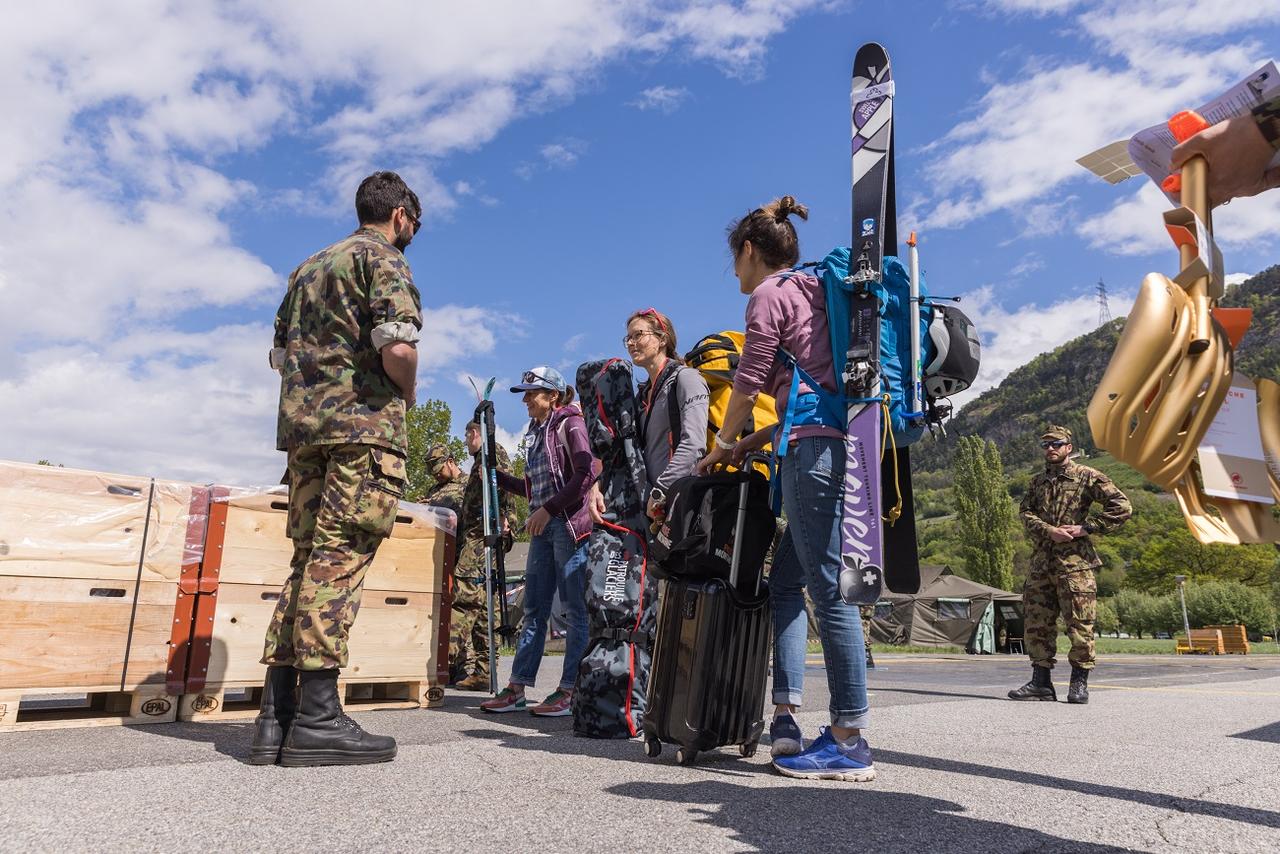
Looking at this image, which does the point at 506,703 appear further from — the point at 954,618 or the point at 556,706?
the point at 954,618

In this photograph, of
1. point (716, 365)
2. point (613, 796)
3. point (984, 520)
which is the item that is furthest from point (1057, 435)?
point (984, 520)

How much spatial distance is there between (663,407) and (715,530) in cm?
100

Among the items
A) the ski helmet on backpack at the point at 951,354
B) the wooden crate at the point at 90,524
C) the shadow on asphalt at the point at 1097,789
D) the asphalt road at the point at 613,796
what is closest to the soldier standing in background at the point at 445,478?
the wooden crate at the point at 90,524

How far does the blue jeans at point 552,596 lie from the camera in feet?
16.2

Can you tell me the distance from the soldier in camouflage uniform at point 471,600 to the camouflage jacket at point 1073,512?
4.58 metres

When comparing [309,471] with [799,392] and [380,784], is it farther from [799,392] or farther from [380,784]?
[799,392]

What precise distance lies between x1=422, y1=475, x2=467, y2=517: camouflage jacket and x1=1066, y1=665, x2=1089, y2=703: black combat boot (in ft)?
17.7

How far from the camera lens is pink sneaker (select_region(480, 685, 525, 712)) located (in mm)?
5023

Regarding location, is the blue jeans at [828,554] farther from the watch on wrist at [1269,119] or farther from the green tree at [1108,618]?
the green tree at [1108,618]

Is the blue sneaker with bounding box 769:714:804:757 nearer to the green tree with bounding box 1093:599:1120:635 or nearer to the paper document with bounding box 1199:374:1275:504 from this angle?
the paper document with bounding box 1199:374:1275:504

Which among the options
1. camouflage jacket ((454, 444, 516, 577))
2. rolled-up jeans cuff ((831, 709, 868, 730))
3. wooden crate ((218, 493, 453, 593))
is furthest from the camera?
camouflage jacket ((454, 444, 516, 577))

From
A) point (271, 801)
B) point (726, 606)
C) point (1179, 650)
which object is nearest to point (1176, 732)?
point (726, 606)

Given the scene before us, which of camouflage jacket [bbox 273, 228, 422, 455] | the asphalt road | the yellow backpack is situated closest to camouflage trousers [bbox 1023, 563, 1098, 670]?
the asphalt road

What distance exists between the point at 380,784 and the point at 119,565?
2.39 meters
